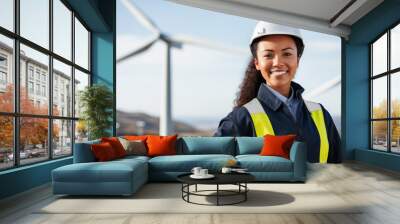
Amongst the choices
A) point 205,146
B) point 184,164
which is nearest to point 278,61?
point 205,146

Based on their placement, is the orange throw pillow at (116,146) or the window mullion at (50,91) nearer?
the orange throw pillow at (116,146)

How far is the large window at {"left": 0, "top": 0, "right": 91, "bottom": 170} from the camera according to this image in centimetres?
448

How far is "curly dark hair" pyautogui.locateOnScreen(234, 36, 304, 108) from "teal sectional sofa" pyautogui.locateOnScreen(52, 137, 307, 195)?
167cm

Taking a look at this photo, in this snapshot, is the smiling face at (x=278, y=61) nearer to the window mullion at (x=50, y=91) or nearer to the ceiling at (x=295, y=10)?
the ceiling at (x=295, y=10)

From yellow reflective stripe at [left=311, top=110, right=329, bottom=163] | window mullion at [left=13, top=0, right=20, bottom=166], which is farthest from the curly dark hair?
window mullion at [left=13, top=0, right=20, bottom=166]

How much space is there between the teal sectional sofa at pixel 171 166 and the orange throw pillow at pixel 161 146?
0.54 ft

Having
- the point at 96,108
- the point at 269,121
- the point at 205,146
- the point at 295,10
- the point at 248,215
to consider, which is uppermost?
the point at 295,10

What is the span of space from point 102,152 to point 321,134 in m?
4.46

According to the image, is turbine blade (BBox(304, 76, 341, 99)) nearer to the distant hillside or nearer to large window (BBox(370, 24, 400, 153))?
large window (BBox(370, 24, 400, 153))

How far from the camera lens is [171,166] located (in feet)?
17.0

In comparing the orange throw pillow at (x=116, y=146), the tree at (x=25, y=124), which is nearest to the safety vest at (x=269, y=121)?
the orange throw pillow at (x=116, y=146)

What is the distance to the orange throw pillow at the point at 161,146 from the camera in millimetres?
5762

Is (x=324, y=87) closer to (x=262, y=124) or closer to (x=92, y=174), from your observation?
(x=262, y=124)

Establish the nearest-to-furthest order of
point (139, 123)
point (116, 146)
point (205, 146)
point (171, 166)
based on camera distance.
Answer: point (171, 166), point (116, 146), point (205, 146), point (139, 123)
